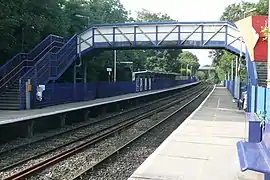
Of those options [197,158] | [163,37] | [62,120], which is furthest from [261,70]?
[197,158]

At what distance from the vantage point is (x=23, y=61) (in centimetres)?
2541

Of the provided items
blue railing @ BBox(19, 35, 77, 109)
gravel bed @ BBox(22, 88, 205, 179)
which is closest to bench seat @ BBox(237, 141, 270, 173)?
gravel bed @ BBox(22, 88, 205, 179)

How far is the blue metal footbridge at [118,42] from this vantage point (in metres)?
25.2

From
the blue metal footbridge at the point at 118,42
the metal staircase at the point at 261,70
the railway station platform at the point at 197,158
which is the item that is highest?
the blue metal footbridge at the point at 118,42

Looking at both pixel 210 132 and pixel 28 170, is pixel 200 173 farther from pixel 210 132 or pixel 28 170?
pixel 210 132

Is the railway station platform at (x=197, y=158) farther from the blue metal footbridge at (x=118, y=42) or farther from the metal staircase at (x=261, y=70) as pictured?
the blue metal footbridge at (x=118, y=42)

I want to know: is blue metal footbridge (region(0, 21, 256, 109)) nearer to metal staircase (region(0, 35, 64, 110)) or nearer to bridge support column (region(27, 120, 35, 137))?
metal staircase (region(0, 35, 64, 110))

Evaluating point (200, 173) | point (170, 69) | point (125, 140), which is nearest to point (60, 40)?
point (125, 140)

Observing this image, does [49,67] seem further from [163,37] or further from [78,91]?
[163,37]

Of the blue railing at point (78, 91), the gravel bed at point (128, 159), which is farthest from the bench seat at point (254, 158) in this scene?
the blue railing at point (78, 91)

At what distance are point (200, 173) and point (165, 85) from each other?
54664mm

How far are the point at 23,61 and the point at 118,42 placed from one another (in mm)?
7935

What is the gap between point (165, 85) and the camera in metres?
62.2

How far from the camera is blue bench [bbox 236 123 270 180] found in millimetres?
5812
